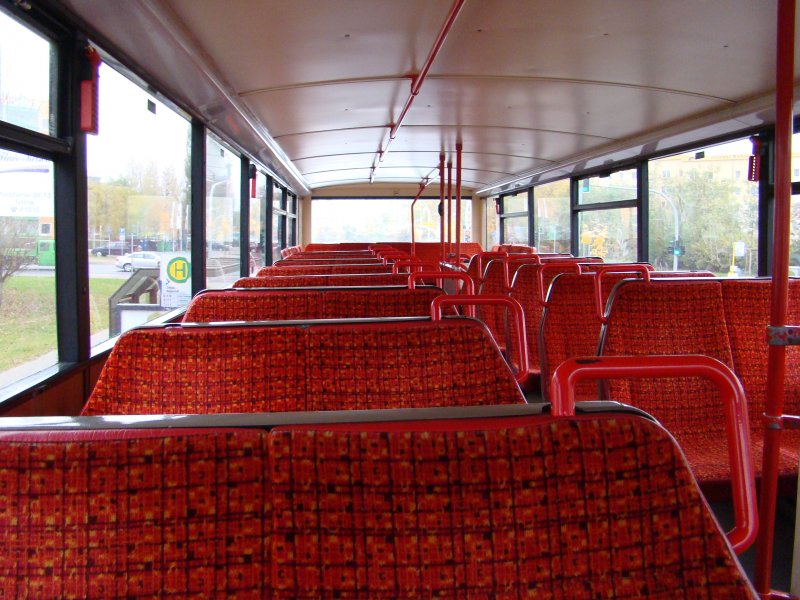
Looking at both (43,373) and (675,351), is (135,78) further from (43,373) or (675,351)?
(675,351)

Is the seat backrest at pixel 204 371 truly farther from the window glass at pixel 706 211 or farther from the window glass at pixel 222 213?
the window glass at pixel 706 211

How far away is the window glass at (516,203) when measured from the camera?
11.6 m

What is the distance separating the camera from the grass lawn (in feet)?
8.54

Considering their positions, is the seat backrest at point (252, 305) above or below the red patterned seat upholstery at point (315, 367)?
above

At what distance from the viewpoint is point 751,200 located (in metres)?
5.07

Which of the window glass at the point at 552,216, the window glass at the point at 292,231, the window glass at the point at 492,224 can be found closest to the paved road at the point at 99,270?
the window glass at the point at 552,216

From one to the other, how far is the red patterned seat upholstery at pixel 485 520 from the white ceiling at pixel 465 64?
2438mm

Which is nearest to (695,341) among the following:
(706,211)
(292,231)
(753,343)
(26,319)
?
(753,343)

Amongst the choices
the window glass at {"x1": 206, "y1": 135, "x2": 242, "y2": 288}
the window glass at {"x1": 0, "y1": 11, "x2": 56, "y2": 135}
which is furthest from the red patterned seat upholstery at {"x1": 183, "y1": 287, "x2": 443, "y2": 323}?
the window glass at {"x1": 206, "y1": 135, "x2": 242, "y2": 288}

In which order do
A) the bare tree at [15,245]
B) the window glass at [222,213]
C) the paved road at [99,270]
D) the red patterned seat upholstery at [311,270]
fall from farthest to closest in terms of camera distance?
the window glass at [222,213], the red patterned seat upholstery at [311,270], the paved road at [99,270], the bare tree at [15,245]

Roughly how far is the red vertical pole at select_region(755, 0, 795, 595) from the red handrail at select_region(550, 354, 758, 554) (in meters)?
0.66

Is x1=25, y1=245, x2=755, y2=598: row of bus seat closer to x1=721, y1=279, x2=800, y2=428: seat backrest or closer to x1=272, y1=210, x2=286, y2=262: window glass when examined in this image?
x1=721, y1=279, x2=800, y2=428: seat backrest

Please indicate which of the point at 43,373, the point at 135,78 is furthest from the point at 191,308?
the point at 135,78

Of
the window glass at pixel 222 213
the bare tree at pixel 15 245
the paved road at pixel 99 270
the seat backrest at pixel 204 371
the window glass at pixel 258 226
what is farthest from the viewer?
the window glass at pixel 258 226
